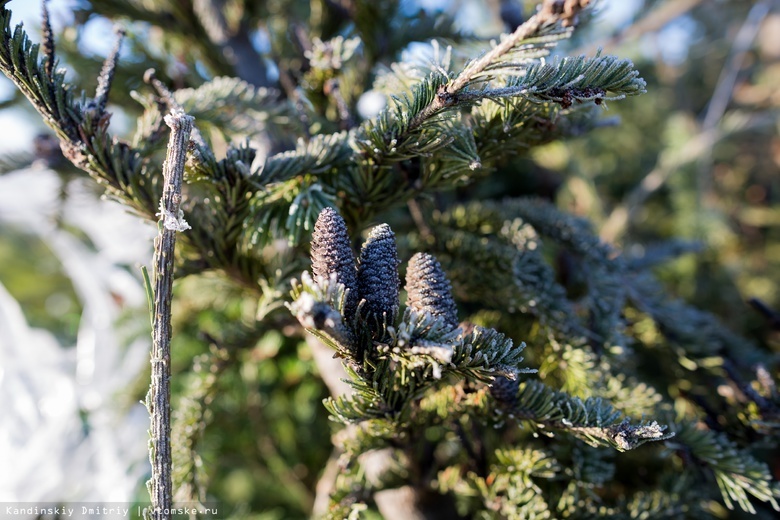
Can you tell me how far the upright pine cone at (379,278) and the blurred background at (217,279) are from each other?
238mm

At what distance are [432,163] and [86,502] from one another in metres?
0.62

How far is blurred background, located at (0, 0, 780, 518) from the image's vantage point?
710 millimetres

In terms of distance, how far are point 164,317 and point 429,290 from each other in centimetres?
17

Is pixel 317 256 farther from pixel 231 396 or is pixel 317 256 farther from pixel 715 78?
pixel 715 78

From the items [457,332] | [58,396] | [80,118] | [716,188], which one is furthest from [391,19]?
[716,188]

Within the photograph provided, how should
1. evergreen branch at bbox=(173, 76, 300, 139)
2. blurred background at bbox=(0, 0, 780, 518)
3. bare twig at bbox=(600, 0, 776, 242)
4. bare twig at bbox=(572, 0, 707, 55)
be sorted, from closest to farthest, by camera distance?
evergreen branch at bbox=(173, 76, 300, 139) < blurred background at bbox=(0, 0, 780, 518) < bare twig at bbox=(572, 0, 707, 55) < bare twig at bbox=(600, 0, 776, 242)

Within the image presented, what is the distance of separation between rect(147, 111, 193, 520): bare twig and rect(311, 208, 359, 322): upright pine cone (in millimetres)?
87

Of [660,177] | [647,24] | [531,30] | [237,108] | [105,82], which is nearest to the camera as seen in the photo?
[531,30]

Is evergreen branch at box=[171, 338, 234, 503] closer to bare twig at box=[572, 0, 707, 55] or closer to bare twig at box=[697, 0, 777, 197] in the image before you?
bare twig at box=[572, 0, 707, 55]

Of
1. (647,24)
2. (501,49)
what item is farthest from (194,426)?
(647,24)

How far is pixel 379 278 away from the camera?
0.34m

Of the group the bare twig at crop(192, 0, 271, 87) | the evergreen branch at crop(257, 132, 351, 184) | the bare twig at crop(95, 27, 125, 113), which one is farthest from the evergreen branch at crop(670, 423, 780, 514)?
the bare twig at crop(192, 0, 271, 87)

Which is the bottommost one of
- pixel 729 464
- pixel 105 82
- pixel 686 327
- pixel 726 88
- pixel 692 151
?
pixel 729 464

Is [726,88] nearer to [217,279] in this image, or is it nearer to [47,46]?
[217,279]
